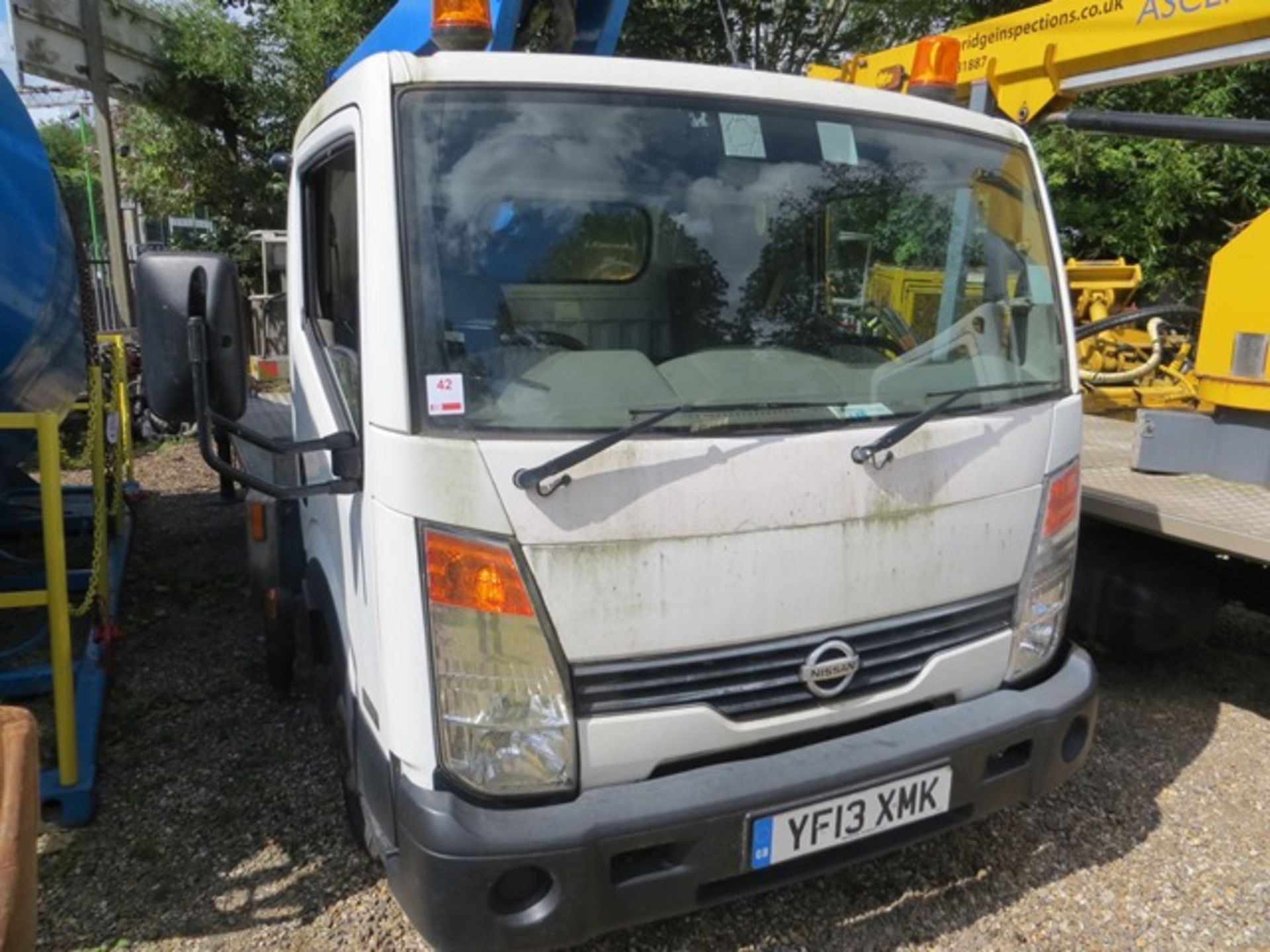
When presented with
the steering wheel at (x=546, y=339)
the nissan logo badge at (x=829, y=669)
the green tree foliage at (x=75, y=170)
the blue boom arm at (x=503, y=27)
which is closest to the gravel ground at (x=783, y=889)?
the nissan logo badge at (x=829, y=669)

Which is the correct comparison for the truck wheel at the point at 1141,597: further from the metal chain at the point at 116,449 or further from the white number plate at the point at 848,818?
the metal chain at the point at 116,449

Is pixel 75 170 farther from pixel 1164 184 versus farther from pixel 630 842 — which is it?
pixel 630 842

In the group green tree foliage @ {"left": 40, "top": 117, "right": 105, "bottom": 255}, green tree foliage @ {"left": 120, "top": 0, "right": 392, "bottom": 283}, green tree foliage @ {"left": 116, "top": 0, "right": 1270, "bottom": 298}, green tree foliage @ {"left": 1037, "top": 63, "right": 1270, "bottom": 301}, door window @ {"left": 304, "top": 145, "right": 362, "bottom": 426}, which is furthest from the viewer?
green tree foliage @ {"left": 120, "top": 0, "right": 392, "bottom": 283}

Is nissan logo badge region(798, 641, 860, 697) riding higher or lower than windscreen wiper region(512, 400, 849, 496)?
lower

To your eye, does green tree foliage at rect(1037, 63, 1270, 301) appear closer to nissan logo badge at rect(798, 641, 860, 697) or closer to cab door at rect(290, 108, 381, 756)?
cab door at rect(290, 108, 381, 756)

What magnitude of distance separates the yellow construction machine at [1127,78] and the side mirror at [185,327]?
5.48 feet

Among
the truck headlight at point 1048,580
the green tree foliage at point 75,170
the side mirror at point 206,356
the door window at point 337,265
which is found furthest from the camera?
the green tree foliage at point 75,170

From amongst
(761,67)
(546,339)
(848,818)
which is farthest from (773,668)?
(761,67)

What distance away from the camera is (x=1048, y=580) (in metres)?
2.54

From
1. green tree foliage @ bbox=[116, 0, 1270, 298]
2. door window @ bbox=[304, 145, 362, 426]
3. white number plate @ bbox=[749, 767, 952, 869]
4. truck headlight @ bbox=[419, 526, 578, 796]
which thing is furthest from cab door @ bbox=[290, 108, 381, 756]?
green tree foliage @ bbox=[116, 0, 1270, 298]

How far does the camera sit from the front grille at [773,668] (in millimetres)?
2002

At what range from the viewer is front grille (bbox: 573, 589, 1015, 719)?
200 cm

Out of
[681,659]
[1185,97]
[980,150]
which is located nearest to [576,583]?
[681,659]

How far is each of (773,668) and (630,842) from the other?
50 cm
